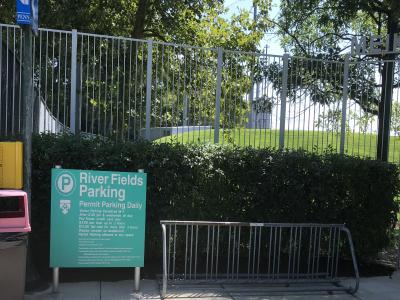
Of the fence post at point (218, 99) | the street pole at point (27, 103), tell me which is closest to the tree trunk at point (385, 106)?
the fence post at point (218, 99)

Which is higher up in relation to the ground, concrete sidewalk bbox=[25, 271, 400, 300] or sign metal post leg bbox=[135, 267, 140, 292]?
sign metal post leg bbox=[135, 267, 140, 292]

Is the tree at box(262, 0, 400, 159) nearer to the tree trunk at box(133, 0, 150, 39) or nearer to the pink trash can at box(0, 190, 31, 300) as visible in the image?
the tree trunk at box(133, 0, 150, 39)

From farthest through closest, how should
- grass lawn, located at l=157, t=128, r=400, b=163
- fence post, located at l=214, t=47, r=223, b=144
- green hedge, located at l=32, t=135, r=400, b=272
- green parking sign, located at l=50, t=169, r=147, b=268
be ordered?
grass lawn, located at l=157, t=128, r=400, b=163 < fence post, located at l=214, t=47, r=223, b=144 < green hedge, located at l=32, t=135, r=400, b=272 < green parking sign, located at l=50, t=169, r=147, b=268

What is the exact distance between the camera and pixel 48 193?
5.98 m

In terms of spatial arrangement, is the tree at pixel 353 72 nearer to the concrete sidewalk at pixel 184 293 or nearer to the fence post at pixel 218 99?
the fence post at pixel 218 99

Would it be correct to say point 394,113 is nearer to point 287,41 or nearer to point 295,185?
point 295,185

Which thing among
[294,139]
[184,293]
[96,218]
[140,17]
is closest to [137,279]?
[184,293]

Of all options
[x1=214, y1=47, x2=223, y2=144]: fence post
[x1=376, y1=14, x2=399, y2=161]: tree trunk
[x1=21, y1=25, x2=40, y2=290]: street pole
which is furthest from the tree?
[x1=21, y1=25, x2=40, y2=290]: street pole

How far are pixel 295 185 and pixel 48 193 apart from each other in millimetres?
3350

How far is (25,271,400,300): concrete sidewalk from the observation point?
5.51 metres

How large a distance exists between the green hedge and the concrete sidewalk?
85 centimetres

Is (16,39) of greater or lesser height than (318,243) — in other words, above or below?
above

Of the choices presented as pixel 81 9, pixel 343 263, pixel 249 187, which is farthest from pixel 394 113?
pixel 81 9

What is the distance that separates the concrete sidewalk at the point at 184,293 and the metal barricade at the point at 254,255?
0.13m
